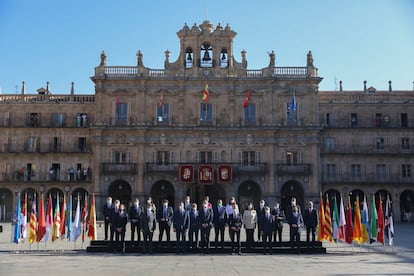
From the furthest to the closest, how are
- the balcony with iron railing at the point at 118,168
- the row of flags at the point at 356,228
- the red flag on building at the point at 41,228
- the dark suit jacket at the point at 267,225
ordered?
the balcony with iron railing at the point at 118,168 < the row of flags at the point at 356,228 < the red flag on building at the point at 41,228 < the dark suit jacket at the point at 267,225

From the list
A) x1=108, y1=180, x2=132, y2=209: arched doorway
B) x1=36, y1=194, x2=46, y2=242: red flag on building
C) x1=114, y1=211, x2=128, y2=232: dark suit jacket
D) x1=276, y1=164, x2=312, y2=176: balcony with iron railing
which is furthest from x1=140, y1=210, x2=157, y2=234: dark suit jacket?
x1=108, y1=180, x2=132, y2=209: arched doorway

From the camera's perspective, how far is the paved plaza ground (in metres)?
14.5

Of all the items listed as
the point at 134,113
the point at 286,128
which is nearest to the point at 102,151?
the point at 134,113

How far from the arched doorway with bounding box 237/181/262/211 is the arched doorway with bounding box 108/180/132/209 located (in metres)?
10.2

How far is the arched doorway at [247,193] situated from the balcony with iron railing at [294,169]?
305 cm

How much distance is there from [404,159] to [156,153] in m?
22.8

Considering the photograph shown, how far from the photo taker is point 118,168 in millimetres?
45750

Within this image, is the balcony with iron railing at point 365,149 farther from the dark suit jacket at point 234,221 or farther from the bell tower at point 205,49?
the dark suit jacket at point 234,221

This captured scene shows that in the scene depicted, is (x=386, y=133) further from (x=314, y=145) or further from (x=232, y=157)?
(x=232, y=157)

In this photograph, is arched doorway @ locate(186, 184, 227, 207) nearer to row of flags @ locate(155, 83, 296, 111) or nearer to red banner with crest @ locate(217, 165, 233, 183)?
red banner with crest @ locate(217, 165, 233, 183)

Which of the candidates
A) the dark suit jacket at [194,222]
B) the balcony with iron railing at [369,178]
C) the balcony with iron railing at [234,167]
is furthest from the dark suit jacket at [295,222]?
the balcony with iron railing at [369,178]

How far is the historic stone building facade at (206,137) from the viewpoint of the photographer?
151ft

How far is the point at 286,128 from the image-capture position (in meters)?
46.4

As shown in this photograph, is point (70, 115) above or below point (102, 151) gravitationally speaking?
above
